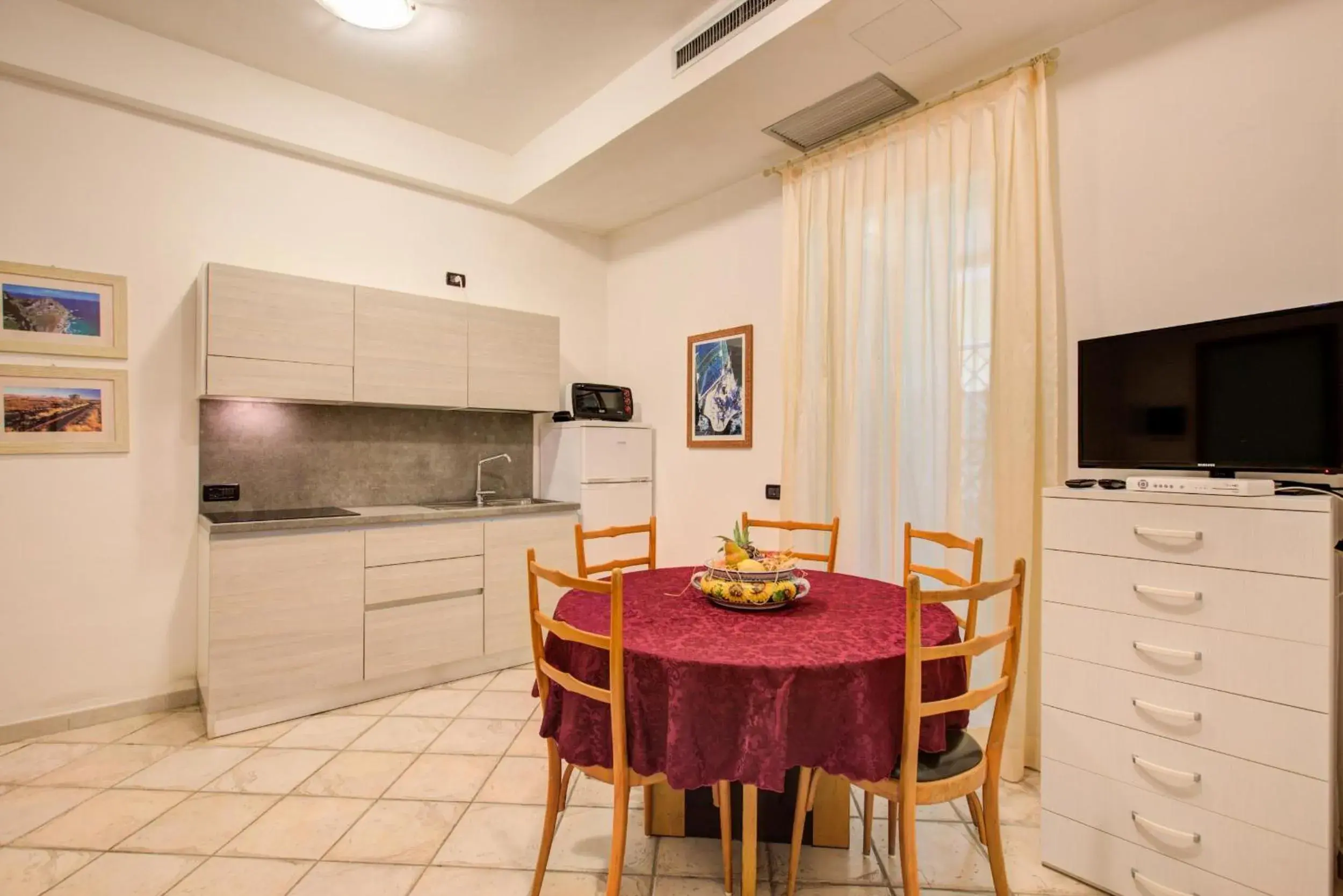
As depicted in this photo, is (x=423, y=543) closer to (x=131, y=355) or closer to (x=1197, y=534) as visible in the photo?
(x=131, y=355)

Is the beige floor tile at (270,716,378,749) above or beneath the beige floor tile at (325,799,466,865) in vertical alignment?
beneath

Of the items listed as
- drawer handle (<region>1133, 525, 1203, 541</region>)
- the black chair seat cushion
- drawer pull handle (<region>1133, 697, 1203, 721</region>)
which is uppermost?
drawer handle (<region>1133, 525, 1203, 541</region>)

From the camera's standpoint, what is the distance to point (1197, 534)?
1.61 metres

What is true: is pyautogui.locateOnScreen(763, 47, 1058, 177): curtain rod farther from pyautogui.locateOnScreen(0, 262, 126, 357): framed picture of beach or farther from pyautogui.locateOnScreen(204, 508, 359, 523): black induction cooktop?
Result: pyautogui.locateOnScreen(0, 262, 126, 357): framed picture of beach

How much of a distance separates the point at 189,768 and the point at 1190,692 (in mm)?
3413

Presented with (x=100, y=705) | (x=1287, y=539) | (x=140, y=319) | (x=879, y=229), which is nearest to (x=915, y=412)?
(x=879, y=229)

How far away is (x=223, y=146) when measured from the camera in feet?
10.4

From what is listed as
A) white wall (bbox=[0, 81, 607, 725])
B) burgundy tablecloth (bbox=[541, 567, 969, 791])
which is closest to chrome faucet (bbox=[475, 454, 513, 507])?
white wall (bbox=[0, 81, 607, 725])

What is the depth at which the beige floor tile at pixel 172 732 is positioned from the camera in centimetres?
269

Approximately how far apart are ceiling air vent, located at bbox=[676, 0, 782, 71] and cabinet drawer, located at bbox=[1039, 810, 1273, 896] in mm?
2945

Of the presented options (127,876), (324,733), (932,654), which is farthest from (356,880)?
(932,654)

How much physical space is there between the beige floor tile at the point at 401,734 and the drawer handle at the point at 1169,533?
2.72m

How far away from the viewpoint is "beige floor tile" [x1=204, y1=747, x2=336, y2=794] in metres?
2.31

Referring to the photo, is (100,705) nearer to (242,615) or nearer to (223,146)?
(242,615)
